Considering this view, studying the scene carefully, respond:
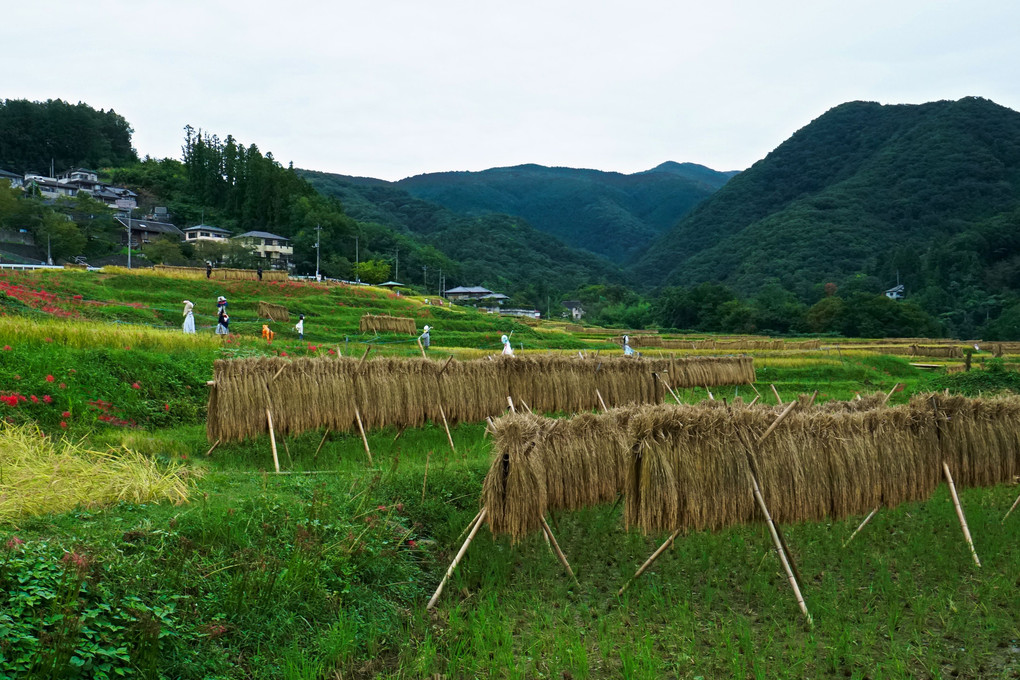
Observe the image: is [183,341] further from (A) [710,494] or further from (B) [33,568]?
(A) [710,494]

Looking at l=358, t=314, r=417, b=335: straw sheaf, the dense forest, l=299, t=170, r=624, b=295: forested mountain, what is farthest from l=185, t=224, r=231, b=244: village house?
l=358, t=314, r=417, b=335: straw sheaf

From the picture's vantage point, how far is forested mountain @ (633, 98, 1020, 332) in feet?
253

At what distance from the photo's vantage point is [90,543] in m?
6.26

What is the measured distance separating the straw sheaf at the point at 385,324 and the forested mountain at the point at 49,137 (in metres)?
98.6

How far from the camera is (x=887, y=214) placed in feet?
315

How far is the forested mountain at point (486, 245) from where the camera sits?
110m

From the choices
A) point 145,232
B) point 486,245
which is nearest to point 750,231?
point 486,245

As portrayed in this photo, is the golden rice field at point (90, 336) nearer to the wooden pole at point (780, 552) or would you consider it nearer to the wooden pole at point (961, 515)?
the wooden pole at point (780, 552)

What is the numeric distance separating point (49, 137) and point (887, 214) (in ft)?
411

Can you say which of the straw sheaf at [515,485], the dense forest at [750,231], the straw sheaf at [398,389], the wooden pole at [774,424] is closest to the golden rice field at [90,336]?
the straw sheaf at [398,389]

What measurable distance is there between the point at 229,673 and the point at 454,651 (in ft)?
6.29

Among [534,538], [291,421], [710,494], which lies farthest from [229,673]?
[291,421]

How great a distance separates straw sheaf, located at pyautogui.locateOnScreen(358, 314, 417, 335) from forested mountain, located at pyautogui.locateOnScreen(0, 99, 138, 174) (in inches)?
3882

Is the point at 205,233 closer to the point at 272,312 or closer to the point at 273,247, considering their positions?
the point at 273,247
